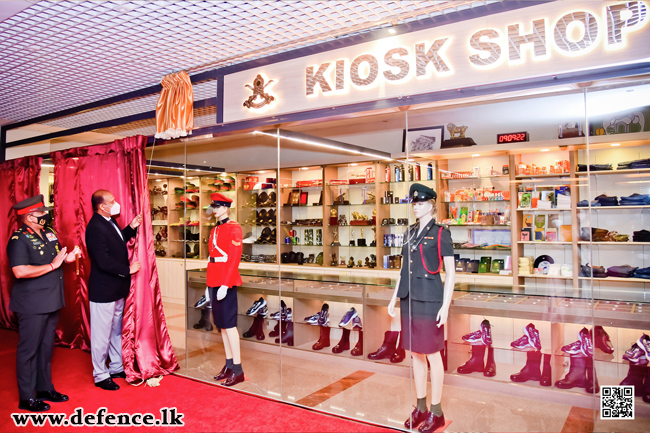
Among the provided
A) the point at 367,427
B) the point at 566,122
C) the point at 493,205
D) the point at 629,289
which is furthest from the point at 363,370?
the point at 566,122

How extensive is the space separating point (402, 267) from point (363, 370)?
1.43 m

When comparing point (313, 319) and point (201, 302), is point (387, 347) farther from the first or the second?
point (201, 302)

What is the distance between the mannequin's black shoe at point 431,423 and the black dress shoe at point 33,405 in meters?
3.15

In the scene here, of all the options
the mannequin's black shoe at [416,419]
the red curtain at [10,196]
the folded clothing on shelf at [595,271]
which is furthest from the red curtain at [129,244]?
the folded clothing on shelf at [595,271]

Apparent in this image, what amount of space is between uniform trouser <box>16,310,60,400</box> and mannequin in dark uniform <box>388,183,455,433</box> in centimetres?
315

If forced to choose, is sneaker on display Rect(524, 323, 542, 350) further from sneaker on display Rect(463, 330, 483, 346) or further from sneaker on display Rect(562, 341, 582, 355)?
sneaker on display Rect(463, 330, 483, 346)

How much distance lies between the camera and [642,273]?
9.71ft

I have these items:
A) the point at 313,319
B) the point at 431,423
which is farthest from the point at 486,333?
the point at 313,319

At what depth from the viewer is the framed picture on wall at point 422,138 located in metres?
3.62

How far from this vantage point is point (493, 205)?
3846mm

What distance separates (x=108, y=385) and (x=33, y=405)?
0.66 metres

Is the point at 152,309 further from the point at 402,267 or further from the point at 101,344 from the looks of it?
the point at 402,267

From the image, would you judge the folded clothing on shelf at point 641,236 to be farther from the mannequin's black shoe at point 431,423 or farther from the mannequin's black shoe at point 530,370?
the mannequin's black shoe at point 431,423

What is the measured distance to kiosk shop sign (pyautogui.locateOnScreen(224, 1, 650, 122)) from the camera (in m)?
2.72
